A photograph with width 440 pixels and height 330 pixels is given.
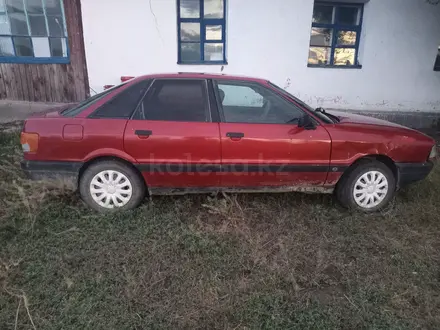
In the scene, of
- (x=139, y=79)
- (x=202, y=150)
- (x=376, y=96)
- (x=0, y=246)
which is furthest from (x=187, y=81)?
(x=376, y=96)

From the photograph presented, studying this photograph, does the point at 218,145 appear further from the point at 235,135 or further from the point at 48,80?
the point at 48,80

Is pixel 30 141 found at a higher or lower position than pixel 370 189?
higher

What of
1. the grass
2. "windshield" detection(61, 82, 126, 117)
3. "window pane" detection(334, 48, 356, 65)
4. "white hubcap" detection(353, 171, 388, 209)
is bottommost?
the grass

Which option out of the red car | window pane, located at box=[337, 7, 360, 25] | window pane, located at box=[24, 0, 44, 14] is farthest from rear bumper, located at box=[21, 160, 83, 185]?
window pane, located at box=[337, 7, 360, 25]

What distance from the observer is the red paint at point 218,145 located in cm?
303

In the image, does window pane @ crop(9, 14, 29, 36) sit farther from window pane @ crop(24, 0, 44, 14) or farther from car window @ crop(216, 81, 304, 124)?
car window @ crop(216, 81, 304, 124)

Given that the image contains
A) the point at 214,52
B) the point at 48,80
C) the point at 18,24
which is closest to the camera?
the point at 18,24

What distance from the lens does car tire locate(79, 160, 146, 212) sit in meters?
3.12

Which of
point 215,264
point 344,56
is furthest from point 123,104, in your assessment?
point 344,56

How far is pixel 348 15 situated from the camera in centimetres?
764

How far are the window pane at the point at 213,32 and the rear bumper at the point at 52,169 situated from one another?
5.19 meters

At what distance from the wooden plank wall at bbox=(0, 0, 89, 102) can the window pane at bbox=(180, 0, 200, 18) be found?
234 cm

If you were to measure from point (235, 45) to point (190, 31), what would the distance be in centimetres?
112

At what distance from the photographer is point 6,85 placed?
684 centimetres
